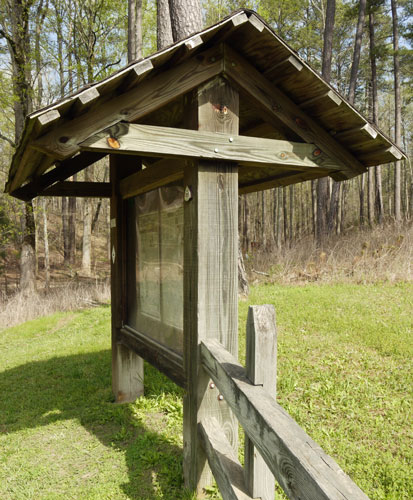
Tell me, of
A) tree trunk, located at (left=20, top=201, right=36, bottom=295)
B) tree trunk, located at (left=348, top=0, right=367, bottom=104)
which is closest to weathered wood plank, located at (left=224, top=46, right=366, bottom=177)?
tree trunk, located at (left=20, top=201, right=36, bottom=295)

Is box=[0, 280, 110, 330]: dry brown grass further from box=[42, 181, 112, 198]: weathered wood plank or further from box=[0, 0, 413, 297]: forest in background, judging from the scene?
box=[42, 181, 112, 198]: weathered wood plank

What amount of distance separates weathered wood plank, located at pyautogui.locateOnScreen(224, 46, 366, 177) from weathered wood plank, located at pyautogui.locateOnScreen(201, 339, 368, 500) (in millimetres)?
1882

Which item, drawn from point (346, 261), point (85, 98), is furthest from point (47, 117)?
point (346, 261)

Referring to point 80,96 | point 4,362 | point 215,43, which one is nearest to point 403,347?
point 215,43

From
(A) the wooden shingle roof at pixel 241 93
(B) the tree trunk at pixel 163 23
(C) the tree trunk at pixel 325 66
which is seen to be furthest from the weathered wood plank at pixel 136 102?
(C) the tree trunk at pixel 325 66

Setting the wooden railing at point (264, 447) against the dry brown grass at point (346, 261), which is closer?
the wooden railing at point (264, 447)

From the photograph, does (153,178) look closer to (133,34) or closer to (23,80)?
(133,34)

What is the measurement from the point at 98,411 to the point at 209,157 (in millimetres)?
3316

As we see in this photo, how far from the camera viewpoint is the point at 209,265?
290 cm

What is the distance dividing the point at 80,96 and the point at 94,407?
365 cm

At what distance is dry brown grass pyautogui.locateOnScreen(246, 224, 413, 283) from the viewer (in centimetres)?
942

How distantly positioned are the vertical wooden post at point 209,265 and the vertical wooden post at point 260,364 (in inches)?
29.3

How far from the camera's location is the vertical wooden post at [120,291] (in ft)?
15.0

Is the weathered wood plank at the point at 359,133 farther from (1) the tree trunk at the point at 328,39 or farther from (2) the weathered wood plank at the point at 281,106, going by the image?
(1) the tree trunk at the point at 328,39
